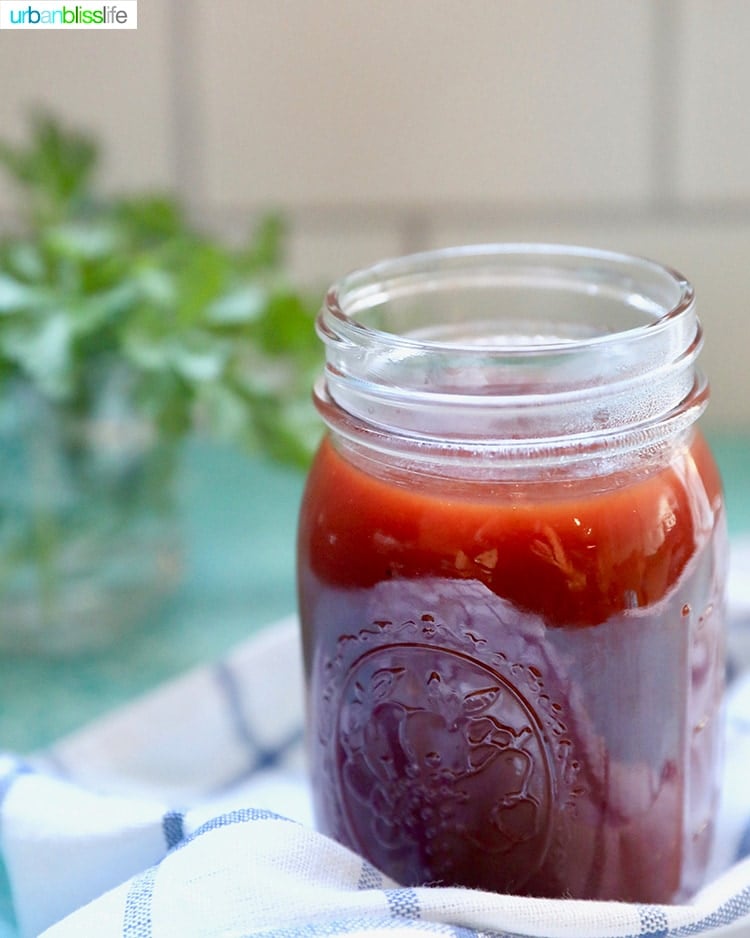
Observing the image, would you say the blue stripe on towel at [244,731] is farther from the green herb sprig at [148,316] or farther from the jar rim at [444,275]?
the jar rim at [444,275]

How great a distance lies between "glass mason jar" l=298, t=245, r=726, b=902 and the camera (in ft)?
1.90

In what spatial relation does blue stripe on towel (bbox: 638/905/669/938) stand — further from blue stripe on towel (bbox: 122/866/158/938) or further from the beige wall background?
the beige wall background

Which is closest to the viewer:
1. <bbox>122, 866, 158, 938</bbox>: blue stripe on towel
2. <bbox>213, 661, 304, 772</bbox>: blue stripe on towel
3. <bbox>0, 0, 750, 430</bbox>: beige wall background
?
<bbox>122, 866, 158, 938</bbox>: blue stripe on towel

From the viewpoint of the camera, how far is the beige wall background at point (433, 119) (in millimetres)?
1212

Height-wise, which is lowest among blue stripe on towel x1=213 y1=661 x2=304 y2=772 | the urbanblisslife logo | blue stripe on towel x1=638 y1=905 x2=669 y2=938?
blue stripe on towel x1=213 y1=661 x2=304 y2=772

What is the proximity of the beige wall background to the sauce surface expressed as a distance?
2.22 feet

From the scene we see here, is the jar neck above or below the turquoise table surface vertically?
above

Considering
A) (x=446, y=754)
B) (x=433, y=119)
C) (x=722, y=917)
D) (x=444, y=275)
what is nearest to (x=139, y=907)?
(x=446, y=754)

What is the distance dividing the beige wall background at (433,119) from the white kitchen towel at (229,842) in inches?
20.3

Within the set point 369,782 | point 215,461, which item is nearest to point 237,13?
point 215,461

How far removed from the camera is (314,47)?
48.4 inches

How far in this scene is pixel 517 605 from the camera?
0.58 metres

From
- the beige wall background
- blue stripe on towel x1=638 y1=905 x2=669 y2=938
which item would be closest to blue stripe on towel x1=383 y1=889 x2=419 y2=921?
blue stripe on towel x1=638 y1=905 x2=669 y2=938

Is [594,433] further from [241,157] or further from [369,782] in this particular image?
[241,157]
